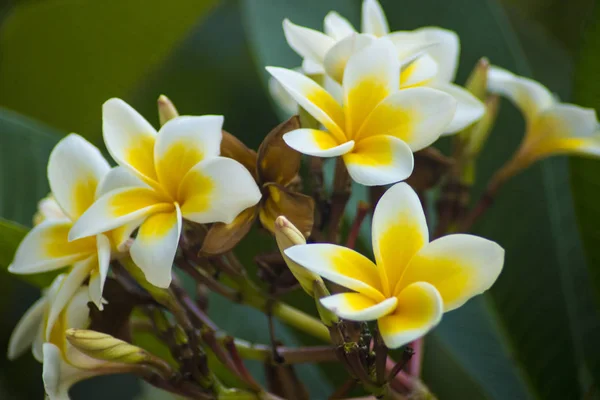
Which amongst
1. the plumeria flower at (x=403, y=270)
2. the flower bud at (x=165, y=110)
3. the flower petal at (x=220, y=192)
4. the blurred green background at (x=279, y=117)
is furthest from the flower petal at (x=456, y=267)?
the blurred green background at (x=279, y=117)

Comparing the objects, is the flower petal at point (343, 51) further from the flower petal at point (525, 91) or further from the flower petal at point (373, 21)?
the flower petal at point (525, 91)

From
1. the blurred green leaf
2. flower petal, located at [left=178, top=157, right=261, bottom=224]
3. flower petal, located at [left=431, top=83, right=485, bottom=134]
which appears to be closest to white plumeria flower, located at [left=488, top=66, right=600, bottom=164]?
flower petal, located at [left=431, top=83, right=485, bottom=134]

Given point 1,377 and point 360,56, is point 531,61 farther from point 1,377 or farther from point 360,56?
point 1,377

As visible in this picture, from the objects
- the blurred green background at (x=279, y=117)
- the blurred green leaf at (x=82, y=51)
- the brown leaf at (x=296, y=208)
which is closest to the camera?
the brown leaf at (x=296, y=208)

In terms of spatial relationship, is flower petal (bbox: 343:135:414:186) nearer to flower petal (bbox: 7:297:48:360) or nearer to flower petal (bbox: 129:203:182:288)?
flower petal (bbox: 129:203:182:288)

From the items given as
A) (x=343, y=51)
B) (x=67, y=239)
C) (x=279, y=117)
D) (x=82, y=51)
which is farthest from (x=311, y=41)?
(x=82, y=51)

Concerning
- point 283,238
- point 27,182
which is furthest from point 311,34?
point 27,182

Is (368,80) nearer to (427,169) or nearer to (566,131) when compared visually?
(427,169)
